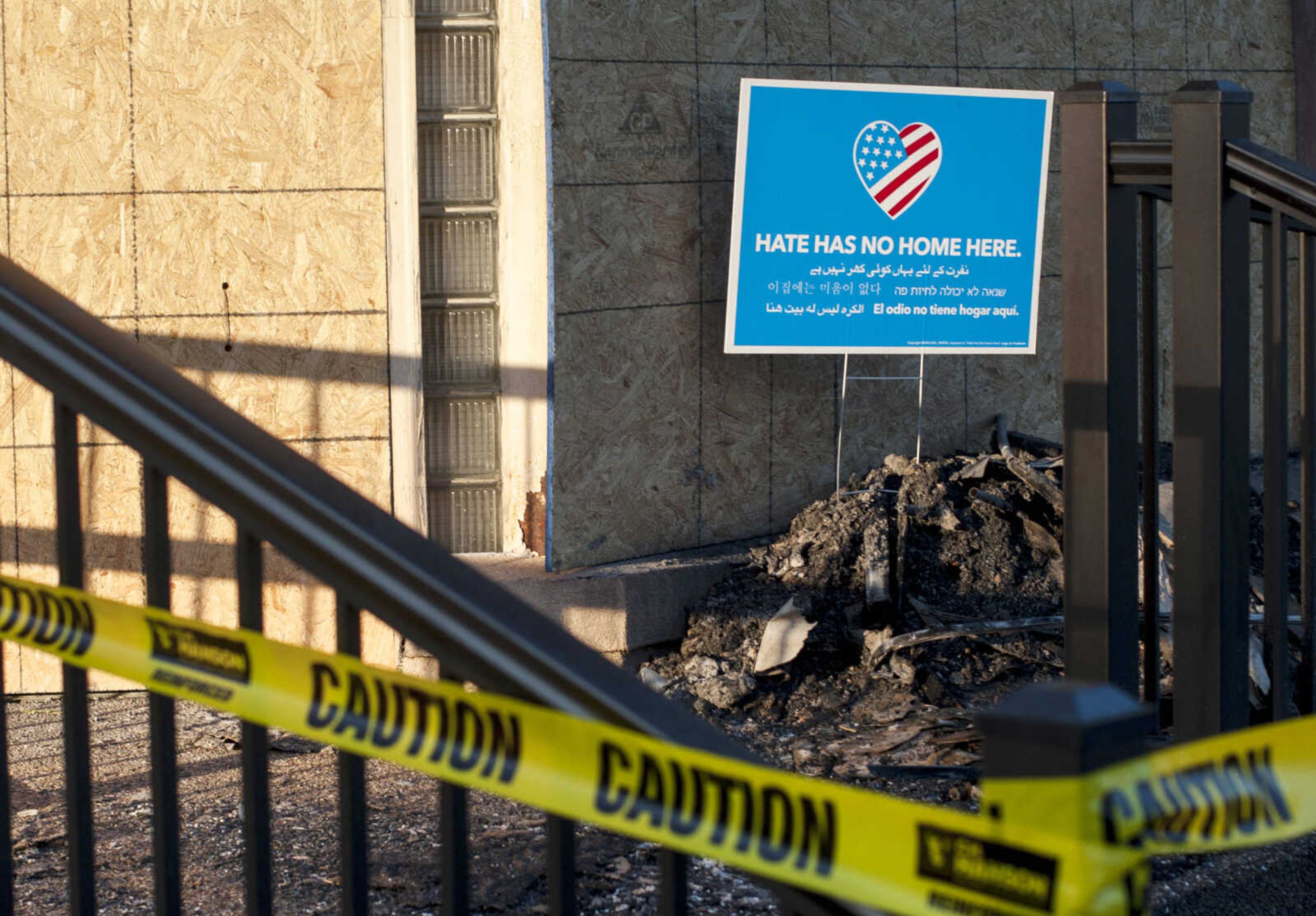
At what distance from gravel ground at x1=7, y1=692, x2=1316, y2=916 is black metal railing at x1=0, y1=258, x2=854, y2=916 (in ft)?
6.57

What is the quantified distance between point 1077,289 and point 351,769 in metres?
2.50

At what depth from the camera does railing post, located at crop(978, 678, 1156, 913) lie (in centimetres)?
129

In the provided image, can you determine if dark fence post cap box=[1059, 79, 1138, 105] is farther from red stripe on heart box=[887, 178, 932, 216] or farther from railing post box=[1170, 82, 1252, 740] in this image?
red stripe on heart box=[887, 178, 932, 216]

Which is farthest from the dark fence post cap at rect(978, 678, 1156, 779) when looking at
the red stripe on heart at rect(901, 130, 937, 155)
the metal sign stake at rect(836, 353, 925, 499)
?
the red stripe on heart at rect(901, 130, 937, 155)

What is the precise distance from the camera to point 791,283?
6.86 m

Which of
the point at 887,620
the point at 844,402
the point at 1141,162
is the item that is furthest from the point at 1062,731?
the point at 844,402

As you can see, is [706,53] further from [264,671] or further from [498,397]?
[264,671]

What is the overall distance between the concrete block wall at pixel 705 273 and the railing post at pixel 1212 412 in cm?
384

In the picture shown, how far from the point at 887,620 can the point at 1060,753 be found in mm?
5226

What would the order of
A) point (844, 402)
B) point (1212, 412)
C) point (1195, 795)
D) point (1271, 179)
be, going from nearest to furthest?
point (1195, 795)
point (1271, 179)
point (1212, 412)
point (844, 402)

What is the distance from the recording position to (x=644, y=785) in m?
1.41

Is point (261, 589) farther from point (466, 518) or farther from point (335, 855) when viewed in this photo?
point (466, 518)

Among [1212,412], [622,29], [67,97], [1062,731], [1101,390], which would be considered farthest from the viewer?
[622,29]

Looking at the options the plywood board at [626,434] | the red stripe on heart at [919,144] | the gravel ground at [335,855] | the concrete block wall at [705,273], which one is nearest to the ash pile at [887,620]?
the concrete block wall at [705,273]
